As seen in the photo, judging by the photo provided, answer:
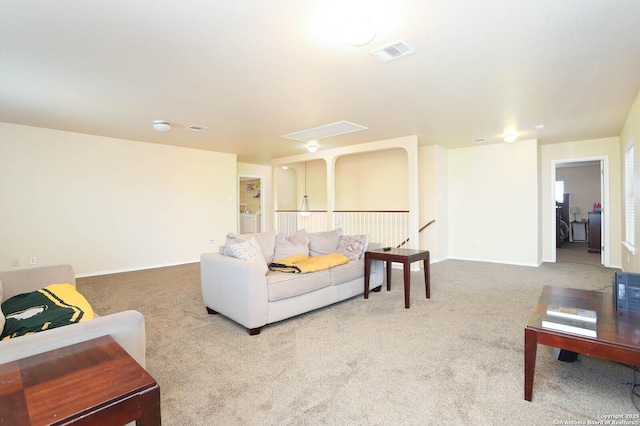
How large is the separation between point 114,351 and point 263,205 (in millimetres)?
7622

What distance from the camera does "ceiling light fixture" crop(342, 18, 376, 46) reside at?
6.42 ft

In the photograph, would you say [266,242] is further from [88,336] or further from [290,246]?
[88,336]

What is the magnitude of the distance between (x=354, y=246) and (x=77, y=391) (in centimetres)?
333

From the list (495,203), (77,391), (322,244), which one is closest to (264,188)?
(322,244)

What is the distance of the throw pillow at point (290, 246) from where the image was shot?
3.93 metres

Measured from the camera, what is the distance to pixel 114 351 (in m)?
1.25

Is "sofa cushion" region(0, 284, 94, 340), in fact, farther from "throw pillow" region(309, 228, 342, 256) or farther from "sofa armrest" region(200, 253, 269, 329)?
"throw pillow" region(309, 228, 342, 256)

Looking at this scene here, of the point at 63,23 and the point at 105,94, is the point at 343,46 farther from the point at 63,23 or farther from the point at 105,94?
the point at 105,94

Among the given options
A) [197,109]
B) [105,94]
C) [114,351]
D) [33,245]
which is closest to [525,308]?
[114,351]

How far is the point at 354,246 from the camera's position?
4.09 m

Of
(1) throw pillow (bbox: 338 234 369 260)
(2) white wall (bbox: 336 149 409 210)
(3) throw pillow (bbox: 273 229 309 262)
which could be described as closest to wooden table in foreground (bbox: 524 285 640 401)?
(1) throw pillow (bbox: 338 234 369 260)

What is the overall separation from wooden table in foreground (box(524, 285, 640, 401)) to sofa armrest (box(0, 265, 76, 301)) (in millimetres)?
3464

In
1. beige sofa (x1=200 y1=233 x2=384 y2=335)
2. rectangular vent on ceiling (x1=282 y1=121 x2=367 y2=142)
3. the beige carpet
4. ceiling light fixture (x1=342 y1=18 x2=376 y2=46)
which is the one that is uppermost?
rectangular vent on ceiling (x1=282 y1=121 x2=367 y2=142)

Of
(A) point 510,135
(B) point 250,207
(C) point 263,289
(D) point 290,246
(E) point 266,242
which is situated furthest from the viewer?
(B) point 250,207
